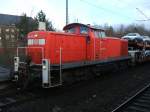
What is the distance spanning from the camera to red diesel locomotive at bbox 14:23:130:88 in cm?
1152

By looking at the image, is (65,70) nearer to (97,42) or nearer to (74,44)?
(74,44)

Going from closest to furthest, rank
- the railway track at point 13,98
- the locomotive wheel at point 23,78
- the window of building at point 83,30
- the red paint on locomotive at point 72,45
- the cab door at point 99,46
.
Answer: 1. the railway track at point 13,98
2. the locomotive wheel at point 23,78
3. the red paint on locomotive at point 72,45
4. the window of building at point 83,30
5. the cab door at point 99,46

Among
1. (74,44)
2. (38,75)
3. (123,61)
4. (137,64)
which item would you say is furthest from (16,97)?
(137,64)

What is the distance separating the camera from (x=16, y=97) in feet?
35.2

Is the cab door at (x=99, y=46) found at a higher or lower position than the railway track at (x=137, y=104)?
higher

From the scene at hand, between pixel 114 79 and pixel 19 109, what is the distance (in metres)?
8.01

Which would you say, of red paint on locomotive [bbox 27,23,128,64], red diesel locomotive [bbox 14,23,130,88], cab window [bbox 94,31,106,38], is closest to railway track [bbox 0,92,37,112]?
red diesel locomotive [bbox 14,23,130,88]

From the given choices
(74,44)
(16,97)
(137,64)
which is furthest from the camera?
(137,64)

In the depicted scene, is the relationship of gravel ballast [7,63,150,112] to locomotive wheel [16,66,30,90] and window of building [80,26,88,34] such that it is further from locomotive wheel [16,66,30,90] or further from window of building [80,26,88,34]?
window of building [80,26,88,34]

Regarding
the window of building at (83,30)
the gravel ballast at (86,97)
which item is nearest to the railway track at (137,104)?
the gravel ballast at (86,97)

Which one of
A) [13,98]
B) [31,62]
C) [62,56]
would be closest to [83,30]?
[62,56]

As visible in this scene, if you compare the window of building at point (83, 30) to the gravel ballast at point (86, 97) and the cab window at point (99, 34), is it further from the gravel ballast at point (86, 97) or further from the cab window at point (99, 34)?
the gravel ballast at point (86, 97)

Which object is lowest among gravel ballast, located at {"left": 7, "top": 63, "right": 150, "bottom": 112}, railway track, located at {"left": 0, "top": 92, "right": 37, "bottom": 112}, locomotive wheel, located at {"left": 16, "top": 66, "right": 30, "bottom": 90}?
gravel ballast, located at {"left": 7, "top": 63, "right": 150, "bottom": 112}

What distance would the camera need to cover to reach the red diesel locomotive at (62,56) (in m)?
11.5
